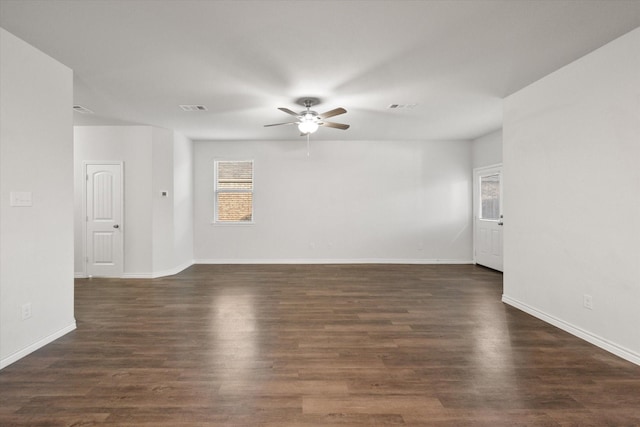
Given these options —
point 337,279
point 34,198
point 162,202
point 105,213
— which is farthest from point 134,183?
point 337,279

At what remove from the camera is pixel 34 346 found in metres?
2.57

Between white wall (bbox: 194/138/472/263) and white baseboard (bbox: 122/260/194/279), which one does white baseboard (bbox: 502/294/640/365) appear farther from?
white baseboard (bbox: 122/260/194/279)

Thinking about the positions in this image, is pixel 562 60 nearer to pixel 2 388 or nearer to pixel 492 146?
pixel 492 146

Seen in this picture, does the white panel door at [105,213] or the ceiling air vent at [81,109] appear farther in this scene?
the white panel door at [105,213]

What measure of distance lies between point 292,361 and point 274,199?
4445 millimetres

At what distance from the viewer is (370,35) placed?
2436mm

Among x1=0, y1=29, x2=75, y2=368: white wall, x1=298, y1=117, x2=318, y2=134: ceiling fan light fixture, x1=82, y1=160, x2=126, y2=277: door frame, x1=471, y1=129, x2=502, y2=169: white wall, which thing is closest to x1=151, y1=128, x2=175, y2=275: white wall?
x1=82, y1=160, x2=126, y2=277: door frame

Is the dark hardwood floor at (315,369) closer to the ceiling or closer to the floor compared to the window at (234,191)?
closer to the floor

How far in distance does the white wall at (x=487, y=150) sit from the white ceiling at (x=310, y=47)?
1.63 m

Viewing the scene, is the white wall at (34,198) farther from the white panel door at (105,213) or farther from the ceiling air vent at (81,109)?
the white panel door at (105,213)

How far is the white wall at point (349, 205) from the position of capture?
6500 mm

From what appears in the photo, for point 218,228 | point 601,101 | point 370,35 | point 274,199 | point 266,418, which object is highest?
point 370,35

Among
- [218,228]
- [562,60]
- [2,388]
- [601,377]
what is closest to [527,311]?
[601,377]

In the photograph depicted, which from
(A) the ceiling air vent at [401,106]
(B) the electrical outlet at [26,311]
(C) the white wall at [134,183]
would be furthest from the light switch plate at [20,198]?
(A) the ceiling air vent at [401,106]
